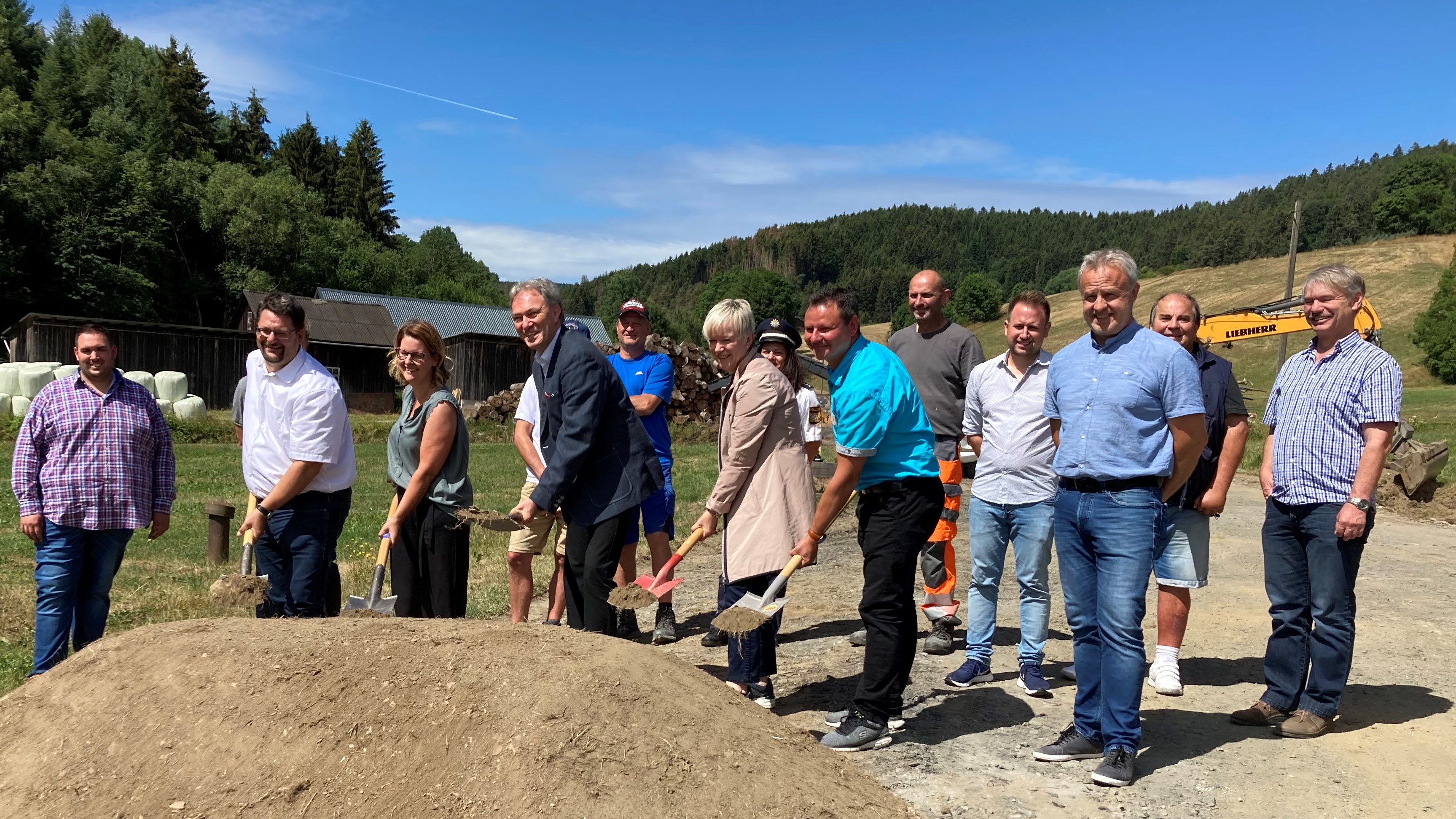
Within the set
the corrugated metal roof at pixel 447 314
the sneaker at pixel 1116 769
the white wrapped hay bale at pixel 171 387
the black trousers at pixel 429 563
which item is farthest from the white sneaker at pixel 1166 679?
the corrugated metal roof at pixel 447 314

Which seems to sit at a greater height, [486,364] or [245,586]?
[486,364]

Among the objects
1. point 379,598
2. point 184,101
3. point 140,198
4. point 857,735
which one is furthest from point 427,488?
point 184,101

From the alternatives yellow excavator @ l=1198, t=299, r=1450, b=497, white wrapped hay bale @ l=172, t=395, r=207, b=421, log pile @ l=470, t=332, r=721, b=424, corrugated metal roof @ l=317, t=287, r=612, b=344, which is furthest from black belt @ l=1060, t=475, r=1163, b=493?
corrugated metal roof @ l=317, t=287, r=612, b=344

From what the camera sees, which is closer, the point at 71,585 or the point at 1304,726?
the point at 1304,726

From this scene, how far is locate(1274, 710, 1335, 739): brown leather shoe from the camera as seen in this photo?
4.26m

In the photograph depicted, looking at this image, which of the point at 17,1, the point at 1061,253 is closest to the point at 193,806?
the point at 17,1

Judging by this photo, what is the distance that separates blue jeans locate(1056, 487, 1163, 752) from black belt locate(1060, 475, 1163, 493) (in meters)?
0.01

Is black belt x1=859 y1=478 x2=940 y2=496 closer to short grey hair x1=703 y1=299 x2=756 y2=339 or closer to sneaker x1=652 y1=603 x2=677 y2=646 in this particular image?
short grey hair x1=703 y1=299 x2=756 y2=339

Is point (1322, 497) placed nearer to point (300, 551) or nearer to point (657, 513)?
point (657, 513)

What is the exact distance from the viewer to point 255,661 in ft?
10.9

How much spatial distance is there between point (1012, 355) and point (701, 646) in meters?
2.49

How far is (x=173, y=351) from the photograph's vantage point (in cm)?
3147

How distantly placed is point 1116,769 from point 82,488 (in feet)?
15.7

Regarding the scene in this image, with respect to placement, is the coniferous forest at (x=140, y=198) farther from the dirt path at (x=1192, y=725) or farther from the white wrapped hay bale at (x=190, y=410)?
the dirt path at (x=1192, y=725)
